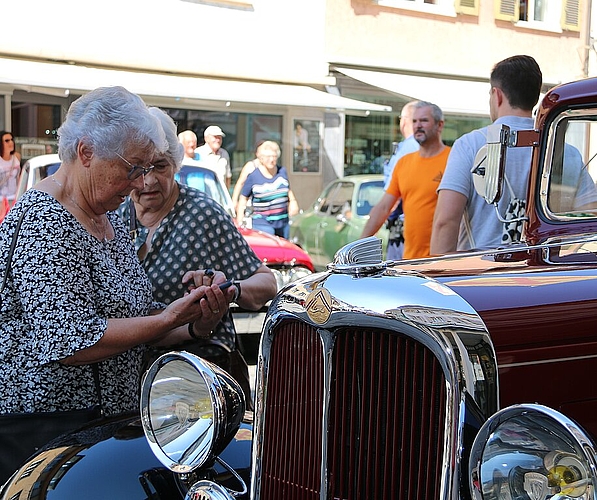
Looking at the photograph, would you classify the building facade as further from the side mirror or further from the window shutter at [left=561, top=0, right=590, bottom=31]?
the side mirror

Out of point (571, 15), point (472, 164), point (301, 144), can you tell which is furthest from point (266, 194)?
point (571, 15)

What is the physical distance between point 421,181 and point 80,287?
9.28ft

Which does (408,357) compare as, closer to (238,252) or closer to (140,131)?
(140,131)

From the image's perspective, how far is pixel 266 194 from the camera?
9.84 meters

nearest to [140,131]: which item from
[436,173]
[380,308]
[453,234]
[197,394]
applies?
[197,394]

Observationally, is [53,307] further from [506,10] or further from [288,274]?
[506,10]

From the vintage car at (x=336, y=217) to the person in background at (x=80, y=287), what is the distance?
7.56m

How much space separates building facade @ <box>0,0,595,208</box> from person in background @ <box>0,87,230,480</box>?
9.24 metres

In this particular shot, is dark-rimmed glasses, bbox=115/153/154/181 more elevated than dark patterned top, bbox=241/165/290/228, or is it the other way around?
dark-rimmed glasses, bbox=115/153/154/181

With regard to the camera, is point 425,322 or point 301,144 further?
point 301,144

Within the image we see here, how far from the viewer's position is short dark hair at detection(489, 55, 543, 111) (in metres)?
4.03

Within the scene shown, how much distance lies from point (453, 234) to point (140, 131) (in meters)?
1.73

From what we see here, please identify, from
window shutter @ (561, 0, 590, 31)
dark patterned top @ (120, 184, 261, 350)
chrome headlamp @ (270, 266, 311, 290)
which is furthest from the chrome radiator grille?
window shutter @ (561, 0, 590, 31)

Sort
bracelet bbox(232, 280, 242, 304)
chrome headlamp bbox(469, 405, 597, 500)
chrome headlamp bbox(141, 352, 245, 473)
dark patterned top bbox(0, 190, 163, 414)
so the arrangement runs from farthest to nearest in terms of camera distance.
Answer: bracelet bbox(232, 280, 242, 304), dark patterned top bbox(0, 190, 163, 414), chrome headlamp bbox(141, 352, 245, 473), chrome headlamp bbox(469, 405, 597, 500)
